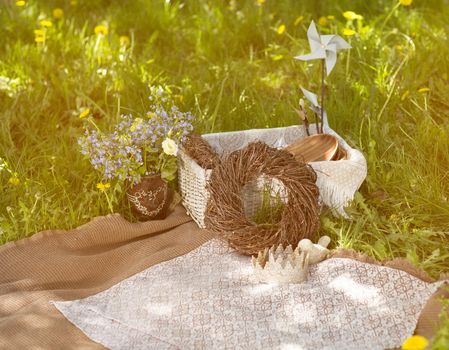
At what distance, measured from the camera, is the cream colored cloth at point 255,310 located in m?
2.64

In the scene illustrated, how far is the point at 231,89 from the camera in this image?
4320mm

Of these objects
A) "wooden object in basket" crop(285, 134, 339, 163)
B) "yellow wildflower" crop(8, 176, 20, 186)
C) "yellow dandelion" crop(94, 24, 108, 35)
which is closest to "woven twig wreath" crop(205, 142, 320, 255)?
"wooden object in basket" crop(285, 134, 339, 163)

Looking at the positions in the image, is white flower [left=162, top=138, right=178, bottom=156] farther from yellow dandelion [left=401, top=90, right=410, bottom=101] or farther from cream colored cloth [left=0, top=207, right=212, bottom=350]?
yellow dandelion [left=401, top=90, right=410, bottom=101]

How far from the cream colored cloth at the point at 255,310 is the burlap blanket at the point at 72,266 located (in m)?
0.07

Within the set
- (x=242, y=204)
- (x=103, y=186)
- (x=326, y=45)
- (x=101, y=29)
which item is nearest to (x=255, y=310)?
(x=242, y=204)

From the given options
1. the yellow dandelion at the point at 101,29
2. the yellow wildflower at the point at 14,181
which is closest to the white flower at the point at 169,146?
the yellow wildflower at the point at 14,181

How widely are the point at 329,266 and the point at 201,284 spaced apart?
498mm

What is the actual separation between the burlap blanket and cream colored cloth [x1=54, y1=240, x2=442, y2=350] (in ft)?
0.22

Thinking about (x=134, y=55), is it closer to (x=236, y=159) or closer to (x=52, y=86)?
(x=52, y=86)

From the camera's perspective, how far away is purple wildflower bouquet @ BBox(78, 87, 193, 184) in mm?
3371

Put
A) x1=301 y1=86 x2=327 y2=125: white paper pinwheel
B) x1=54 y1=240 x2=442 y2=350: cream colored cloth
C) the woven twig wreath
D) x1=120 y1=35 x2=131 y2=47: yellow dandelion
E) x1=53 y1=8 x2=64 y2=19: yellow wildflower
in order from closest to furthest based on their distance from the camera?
1. x1=54 y1=240 x2=442 y2=350: cream colored cloth
2. the woven twig wreath
3. x1=301 y1=86 x2=327 y2=125: white paper pinwheel
4. x1=120 y1=35 x2=131 y2=47: yellow dandelion
5. x1=53 y1=8 x2=64 y2=19: yellow wildflower

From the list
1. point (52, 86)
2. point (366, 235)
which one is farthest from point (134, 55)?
point (366, 235)

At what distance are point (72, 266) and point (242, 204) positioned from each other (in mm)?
732

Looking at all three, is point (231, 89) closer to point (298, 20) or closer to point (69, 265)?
point (298, 20)
